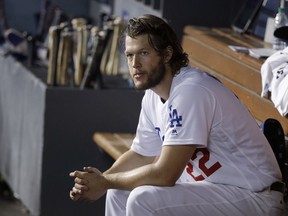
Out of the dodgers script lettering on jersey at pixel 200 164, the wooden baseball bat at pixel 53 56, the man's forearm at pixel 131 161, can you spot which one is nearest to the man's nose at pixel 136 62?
the dodgers script lettering on jersey at pixel 200 164

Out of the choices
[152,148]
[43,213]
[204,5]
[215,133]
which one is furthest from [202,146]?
[204,5]

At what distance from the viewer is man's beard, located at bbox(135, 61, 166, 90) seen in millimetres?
4211

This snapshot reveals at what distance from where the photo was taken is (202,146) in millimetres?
4102

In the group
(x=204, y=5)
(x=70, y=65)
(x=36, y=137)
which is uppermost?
(x=204, y=5)

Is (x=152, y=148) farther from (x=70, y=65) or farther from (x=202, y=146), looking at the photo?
(x=70, y=65)

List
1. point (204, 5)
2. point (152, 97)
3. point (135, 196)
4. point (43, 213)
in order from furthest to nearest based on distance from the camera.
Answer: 1. point (204, 5)
2. point (43, 213)
3. point (152, 97)
4. point (135, 196)

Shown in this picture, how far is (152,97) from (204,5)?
2.63 m

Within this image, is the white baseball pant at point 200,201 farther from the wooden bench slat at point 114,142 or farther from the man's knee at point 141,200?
the wooden bench slat at point 114,142

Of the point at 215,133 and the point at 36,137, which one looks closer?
the point at 215,133

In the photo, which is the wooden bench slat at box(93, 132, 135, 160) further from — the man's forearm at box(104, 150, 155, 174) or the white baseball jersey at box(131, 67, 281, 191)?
the white baseball jersey at box(131, 67, 281, 191)

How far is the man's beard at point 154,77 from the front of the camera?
4.21 m

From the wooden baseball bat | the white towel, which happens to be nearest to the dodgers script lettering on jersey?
the white towel

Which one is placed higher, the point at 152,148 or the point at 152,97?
the point at 152,97

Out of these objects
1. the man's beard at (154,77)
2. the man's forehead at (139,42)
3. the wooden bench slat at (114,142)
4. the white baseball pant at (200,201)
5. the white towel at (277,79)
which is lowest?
the wooden bench slat at (114,142)
